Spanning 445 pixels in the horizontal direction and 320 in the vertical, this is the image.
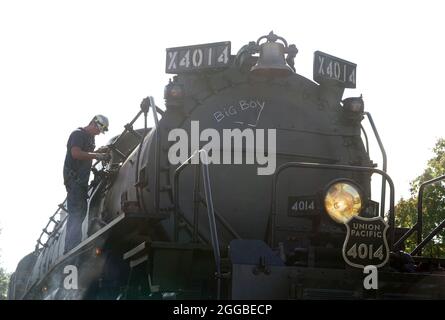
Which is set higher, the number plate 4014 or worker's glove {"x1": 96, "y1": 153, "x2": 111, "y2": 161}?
the number plate 4014

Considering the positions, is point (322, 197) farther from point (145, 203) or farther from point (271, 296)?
point (145, 203)

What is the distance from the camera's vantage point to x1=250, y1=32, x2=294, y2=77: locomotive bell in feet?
24.5

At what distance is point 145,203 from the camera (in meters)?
7.00

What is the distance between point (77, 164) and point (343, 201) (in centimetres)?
375

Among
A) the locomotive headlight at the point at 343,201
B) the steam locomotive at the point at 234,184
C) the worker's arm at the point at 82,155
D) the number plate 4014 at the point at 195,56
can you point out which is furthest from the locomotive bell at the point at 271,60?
the worker's arm at the point at 82,155

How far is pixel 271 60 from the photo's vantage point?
747 cm

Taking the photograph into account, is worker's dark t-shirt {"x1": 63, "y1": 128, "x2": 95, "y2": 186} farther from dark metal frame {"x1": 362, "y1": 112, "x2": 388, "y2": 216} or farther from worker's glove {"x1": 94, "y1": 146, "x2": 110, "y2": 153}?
dark metal frame {"x1": 362, "y1": 112, "x2": 388, "y2": 216}

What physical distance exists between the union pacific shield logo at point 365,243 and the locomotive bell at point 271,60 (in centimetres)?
243

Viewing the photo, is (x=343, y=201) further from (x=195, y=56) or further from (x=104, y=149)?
(x=104, y=149)

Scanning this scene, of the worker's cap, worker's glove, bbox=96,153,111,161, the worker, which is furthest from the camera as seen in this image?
the worker's cap

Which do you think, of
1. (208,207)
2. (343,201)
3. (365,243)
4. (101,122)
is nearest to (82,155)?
(101,122)

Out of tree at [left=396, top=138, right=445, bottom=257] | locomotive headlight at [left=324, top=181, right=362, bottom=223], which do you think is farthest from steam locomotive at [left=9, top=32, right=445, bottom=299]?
tree at [left=396, top=138, right=445, bottom=257]

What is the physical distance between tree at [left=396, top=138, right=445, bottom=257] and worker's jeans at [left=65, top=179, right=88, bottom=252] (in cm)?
1859
